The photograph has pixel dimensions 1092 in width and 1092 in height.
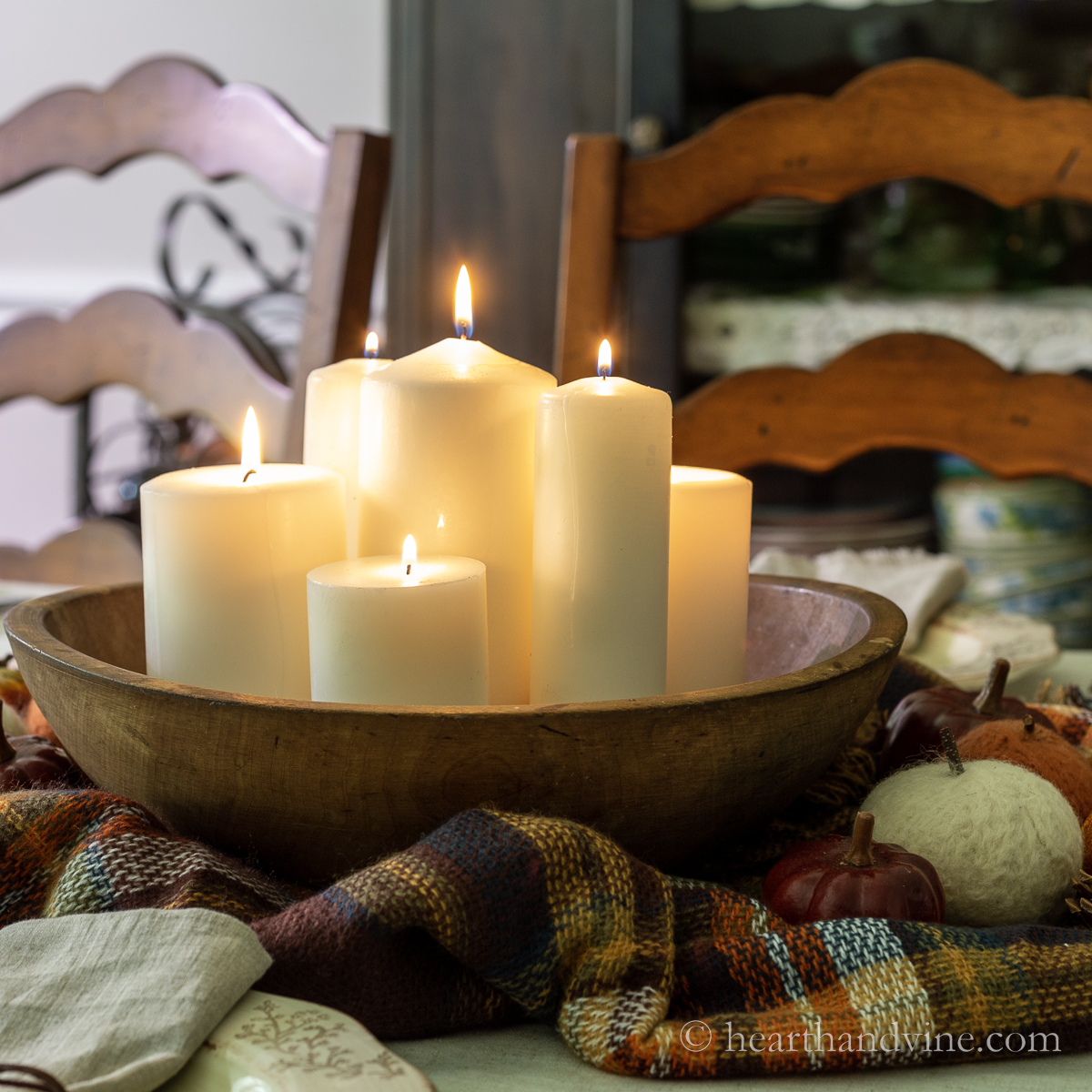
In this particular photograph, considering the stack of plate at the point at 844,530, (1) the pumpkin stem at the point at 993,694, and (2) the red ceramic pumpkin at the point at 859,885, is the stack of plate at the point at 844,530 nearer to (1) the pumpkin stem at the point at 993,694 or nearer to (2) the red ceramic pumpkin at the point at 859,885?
(1) the pumpkin stem at the point at 993,694

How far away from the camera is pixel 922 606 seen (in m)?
0.59

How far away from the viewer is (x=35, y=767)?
380mm

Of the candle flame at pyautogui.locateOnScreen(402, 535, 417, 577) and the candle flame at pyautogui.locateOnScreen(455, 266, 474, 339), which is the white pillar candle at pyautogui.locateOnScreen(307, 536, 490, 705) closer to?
the candle flame at pyautogui.locateOnScreen(402, 535, 417, 577)

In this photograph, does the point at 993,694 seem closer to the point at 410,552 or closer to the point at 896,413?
the point at 410,552

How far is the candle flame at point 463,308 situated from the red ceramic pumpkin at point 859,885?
0.20 meters

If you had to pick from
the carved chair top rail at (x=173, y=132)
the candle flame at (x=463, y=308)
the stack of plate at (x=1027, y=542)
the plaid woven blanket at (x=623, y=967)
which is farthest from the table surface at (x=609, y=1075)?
the stack of plate at (x=1027, y=542)

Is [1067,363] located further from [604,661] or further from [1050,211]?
[604,661]

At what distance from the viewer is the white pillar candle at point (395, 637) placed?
31 centimetres

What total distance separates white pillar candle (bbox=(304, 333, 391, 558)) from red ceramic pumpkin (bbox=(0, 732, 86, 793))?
0.38 feet

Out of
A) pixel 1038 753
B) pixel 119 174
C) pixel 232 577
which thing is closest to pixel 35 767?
pixel 232 577

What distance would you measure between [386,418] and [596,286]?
1.58ft

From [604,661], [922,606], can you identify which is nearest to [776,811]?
[604,661]

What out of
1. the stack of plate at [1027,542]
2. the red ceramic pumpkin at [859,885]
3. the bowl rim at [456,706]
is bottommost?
the stack of plate at [1027,542]

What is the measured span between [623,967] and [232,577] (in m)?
0.16
